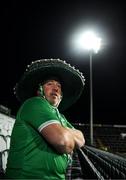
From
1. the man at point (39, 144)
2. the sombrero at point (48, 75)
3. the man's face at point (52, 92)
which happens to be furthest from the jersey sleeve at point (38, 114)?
the sombrero at point (48, 75)

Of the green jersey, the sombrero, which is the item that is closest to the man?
the green jersey

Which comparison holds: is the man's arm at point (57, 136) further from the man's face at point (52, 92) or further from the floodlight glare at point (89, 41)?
the floodlight glare at point (89, 41)

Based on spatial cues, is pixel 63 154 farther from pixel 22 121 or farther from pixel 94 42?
pixel 94 42

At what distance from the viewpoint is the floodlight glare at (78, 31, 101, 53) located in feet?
68.6

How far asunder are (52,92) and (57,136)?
0.58 metres

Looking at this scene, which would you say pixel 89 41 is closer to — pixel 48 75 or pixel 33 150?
pixel 48 75

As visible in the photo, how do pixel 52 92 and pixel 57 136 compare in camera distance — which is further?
pixel 52 92

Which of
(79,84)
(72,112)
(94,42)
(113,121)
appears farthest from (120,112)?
(79,84)

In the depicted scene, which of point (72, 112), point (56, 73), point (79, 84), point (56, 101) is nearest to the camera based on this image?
point (56, 101)

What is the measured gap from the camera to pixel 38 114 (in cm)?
255

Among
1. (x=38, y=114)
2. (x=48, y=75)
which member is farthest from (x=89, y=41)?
(x=38, y=114)

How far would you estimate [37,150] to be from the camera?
2533 mm

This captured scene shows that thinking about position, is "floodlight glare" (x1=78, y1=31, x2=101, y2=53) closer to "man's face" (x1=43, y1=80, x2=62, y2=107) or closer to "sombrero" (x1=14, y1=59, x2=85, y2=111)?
"sombrero" (x1=14, y1=59, x2=85, y2=111)

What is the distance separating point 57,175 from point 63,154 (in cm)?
15
